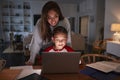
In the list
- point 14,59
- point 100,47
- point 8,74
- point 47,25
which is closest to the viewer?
point 8,74

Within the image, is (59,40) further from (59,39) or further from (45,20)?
(45,20)

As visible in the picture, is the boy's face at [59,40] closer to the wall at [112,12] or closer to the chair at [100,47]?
the chair at [100,47]

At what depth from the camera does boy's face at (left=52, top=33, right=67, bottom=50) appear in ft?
4.02

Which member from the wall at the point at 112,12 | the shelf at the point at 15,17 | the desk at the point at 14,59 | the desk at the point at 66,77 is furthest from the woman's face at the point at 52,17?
the shelf at the point at 15,17

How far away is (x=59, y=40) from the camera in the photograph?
1241 millimetres

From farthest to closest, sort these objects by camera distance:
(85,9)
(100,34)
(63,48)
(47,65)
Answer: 1. (85,9)
2. (100,34)
3. (63,48)
4. (47,65)

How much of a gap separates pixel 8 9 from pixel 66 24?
26.2 feet

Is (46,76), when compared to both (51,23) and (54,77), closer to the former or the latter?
(54,77)

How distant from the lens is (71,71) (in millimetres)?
1159

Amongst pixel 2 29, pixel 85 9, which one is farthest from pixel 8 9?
pixel 85 9

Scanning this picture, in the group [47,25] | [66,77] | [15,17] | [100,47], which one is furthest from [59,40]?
[15,17]

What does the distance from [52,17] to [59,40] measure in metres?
0.21

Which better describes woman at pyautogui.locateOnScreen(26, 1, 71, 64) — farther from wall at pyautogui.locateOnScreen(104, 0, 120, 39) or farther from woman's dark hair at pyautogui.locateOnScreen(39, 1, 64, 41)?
wall at pyautogui.locateOnScreen(104, 0, 120, 39)

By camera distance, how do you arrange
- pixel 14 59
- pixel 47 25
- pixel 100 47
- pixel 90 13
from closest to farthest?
pixel 47 25 < pixel 14 59 < pixel 100 47 < pixel 90 13
